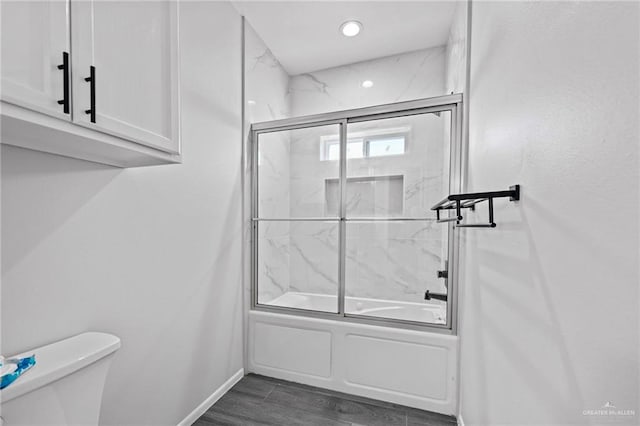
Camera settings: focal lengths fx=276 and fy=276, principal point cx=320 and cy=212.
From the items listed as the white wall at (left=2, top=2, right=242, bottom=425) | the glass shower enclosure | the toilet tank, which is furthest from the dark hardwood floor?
the toilet tank

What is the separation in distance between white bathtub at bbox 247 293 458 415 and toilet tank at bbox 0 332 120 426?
1348 mm

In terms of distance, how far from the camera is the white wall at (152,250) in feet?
3.16

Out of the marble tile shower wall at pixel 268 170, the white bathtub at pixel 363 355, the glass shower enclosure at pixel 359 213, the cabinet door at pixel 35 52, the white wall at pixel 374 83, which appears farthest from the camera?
the white wall at pixel 374 83

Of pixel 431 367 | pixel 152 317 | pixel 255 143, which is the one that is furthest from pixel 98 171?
pixel 431 367

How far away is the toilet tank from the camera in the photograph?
775mm

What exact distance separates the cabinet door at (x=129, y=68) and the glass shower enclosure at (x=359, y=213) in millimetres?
1259

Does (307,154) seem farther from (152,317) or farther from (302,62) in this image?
(152,317)

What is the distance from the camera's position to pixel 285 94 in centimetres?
308

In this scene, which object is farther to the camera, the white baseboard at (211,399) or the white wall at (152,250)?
the white baseboard at (211,399)

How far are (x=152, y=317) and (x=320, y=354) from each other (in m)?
1.24

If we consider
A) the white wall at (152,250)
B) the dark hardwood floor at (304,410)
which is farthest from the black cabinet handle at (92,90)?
the dark hardwood floor at (304,410)

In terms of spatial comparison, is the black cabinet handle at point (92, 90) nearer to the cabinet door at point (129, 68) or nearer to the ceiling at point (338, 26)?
the cabinet door at point (129, 68)

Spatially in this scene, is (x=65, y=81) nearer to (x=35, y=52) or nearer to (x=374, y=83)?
(x=35, y=52)

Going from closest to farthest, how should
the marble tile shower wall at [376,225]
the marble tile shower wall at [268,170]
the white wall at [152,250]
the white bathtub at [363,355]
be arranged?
the white wall at [152,250] → the white bathtub at [363,355] → the marble tile shower wall at [376,225] → the marble tile shower wall at [268,170]
